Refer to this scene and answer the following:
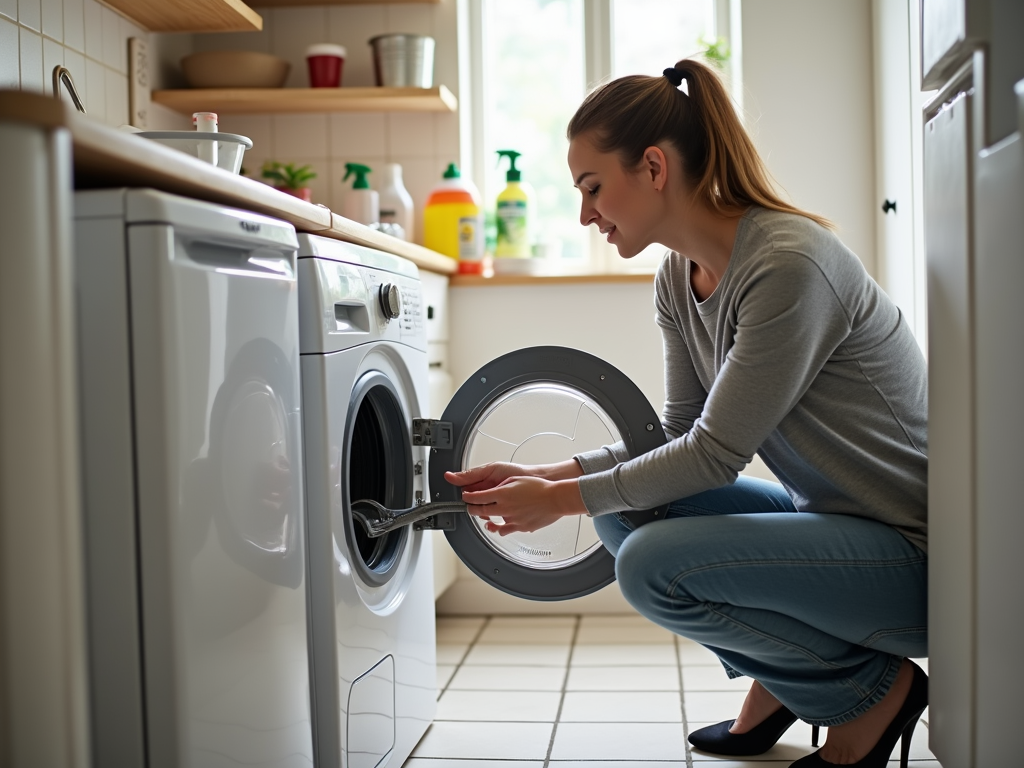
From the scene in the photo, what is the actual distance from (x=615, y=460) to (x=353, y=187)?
4.48 feet

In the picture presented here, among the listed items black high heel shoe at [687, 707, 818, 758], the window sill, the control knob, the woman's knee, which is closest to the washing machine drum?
the control knob

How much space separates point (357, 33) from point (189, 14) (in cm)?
70

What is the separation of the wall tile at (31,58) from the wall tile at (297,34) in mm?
977

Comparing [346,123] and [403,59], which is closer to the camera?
[403,59]

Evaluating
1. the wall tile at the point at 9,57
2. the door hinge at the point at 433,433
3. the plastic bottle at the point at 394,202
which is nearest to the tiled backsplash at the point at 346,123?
the plastic bottle at the point at 394,202

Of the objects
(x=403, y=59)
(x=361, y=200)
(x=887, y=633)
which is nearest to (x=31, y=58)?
(x=361, y=200)

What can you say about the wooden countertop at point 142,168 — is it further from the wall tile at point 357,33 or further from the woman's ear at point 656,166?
the wall tile at point 357,33

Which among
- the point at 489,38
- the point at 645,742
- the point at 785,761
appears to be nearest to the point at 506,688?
the point at 645,742

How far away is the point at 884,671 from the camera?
1.45 meters

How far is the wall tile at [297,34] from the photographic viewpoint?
294 cm

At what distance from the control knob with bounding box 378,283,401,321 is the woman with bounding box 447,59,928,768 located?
32 cm

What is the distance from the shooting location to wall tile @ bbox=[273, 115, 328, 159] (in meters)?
2.96

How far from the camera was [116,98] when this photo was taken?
243 centimetres

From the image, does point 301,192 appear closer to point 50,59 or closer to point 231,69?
point 231,69
